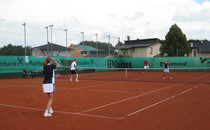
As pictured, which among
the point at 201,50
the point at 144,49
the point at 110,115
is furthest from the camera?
the point at 144,49

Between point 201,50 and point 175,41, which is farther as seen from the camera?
point 201,50

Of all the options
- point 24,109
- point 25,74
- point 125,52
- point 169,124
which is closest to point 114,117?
point 169,124

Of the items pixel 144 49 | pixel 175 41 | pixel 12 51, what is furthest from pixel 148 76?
pixel 12 51

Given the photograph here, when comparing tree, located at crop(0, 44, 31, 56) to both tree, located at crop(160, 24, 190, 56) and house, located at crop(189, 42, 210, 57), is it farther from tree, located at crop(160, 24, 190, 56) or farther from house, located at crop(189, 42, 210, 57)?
house, located at crop(189, 42, 210, 57)

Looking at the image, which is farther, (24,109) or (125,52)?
(125,52)

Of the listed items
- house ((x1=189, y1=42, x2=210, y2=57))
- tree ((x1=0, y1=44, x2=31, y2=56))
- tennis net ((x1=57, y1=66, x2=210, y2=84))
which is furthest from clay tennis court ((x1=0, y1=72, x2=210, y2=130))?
tree ((x1=0, y1=44, x2=31, y2=56))

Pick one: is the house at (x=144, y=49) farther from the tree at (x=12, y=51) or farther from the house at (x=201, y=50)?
the tree at (x=12, y=51)

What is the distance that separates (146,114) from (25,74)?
1771cm

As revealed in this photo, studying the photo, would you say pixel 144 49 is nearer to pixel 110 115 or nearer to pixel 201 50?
pixel 201 50

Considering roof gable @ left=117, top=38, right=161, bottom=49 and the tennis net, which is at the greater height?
roof gable @ left=117, top=38, right=161, bottom=49

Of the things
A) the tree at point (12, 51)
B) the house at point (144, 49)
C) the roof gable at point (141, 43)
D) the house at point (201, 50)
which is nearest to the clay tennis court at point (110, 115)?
the house at point (144, 49)

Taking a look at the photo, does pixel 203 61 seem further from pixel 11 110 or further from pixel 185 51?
pixel 11 110

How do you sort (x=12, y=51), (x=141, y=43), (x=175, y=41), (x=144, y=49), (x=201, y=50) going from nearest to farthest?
(x=175, y=41)
(x=201, y=50)
(x=144, y=49)
(x=12, y=51)
(x=141, y=43)

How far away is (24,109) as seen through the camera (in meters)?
8.13
